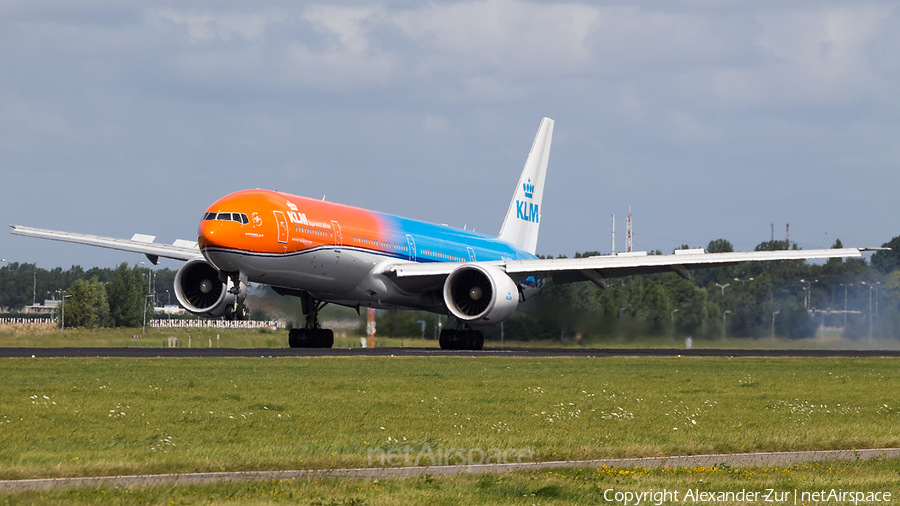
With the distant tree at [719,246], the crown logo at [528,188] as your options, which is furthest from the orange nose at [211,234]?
the distant tree at [719,246]

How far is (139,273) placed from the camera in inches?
4176

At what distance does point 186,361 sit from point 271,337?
18.6 metres

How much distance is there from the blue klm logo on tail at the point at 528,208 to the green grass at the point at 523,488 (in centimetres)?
4537

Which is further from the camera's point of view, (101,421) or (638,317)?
(638,317)

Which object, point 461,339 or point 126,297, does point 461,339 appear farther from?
point 126,297

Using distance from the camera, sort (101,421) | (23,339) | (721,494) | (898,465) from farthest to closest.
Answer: (23,339) → (101,421) → (898,465) → (721,494)

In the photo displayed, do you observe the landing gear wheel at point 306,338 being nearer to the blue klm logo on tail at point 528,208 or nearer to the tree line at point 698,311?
the tree line at point 698,311

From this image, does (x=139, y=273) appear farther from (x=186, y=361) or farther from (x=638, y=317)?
(x=186, y=361)

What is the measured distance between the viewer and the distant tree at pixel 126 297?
294 ft

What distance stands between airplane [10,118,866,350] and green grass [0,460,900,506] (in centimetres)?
2569

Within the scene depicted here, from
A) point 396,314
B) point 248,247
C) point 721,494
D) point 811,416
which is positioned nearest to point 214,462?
point 721,494

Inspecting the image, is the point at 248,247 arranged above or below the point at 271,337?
above

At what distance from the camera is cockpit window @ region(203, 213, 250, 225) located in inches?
1420

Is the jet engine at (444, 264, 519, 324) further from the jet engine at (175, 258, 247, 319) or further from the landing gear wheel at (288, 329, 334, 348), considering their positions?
the jet engine at (175, 258, 247, 319)
